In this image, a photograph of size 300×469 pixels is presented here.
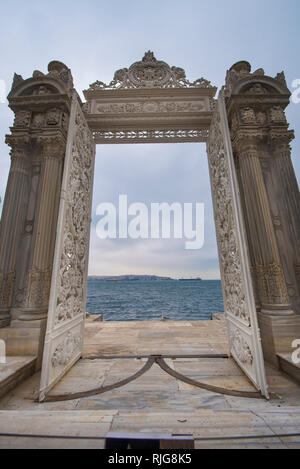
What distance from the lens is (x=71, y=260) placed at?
3.13m

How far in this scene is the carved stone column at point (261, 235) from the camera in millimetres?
3148

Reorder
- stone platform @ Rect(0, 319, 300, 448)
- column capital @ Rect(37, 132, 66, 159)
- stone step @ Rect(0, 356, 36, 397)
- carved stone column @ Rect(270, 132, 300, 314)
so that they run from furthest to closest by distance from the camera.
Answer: column capital @ Rect(37, 132, 66, 159), carved stone column @ Rect(270, 132, 300, 314), stone step @ Rect(0, 356, 36, 397), stone platform @ Rect(0, 319, 300, 448)

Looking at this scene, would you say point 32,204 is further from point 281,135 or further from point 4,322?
point 281,135

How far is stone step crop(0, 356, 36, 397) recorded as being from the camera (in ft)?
7.50

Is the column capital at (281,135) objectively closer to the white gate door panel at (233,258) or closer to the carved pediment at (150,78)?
the white gate door panel at (233,258)

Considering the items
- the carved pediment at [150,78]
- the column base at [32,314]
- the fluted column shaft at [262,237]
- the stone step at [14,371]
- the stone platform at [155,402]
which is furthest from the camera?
the carved pediment at [150,78]

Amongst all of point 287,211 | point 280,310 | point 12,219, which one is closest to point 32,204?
point 12,219

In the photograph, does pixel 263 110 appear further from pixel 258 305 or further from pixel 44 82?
pixel 44 82

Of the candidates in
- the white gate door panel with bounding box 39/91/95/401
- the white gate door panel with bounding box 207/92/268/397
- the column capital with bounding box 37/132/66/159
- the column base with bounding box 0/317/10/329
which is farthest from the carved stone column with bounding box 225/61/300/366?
the column base with bounding box 0/317/10/329

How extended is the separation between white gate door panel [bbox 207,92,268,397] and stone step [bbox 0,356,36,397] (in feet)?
10.2

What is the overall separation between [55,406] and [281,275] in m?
3.73

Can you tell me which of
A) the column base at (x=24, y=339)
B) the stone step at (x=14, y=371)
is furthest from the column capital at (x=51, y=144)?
the stone step at (x=14, y=371)

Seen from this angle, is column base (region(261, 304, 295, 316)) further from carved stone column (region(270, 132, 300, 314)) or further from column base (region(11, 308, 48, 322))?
column base (region(11, 308, 48, 322))

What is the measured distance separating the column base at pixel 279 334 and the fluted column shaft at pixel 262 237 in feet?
0.35
